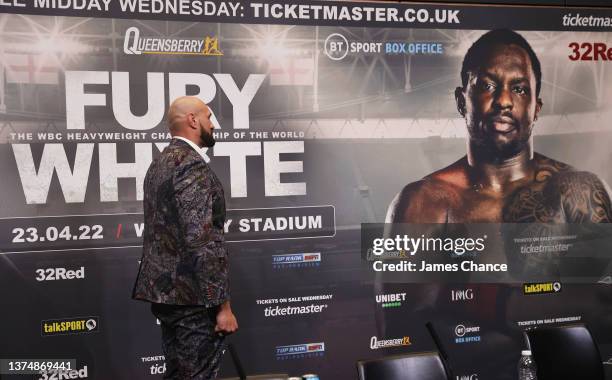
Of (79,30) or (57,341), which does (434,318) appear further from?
(79,30)

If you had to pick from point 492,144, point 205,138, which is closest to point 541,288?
point 492,144

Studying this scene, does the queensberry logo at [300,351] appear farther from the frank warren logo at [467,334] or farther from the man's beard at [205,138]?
the man's beard at [205,138]

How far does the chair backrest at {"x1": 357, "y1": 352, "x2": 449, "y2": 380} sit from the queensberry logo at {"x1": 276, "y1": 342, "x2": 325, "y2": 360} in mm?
1528

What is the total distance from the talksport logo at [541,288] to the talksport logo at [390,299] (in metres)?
0.80

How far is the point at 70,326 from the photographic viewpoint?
12.5 feet

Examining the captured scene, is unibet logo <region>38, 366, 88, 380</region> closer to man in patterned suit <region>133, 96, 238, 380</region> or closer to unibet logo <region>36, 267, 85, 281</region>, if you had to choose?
unibet logo <region>36, 267, 85, 281</region>

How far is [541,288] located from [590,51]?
1.50 m

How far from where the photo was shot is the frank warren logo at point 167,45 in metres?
3.87

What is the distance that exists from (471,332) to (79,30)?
282 centimetres

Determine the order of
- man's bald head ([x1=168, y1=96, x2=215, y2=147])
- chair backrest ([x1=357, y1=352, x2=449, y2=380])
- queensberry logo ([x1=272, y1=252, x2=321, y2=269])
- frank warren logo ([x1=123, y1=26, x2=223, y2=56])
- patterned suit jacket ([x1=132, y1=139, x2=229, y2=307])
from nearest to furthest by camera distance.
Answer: chair backrest ([x1=357, y1=352, x2=449, y2=380]) → patterned suit jacket ([x1=132, y1=139, x2=229, y2=307]) → man's bald head ([x1=168, y1=96, x2=215, y2=147]) → frank warren logo ([x1=123, y1=26, x2=223, y2=56]) → queensberry logo ([x1=272, y1=252, x2=321, y2=269])

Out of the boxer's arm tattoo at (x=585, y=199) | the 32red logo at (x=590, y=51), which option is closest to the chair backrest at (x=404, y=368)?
the boxer's arm tattoo at (x=585, y=199)

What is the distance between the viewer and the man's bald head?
296 cm

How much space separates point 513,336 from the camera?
4.50m

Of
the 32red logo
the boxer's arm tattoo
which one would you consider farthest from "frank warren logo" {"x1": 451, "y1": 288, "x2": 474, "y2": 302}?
the 32red logo
